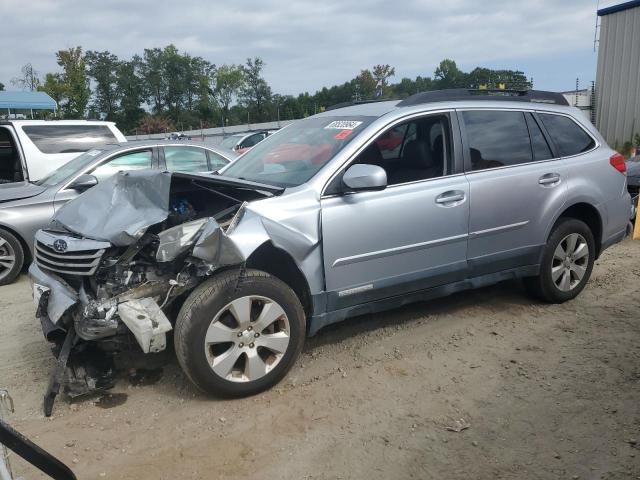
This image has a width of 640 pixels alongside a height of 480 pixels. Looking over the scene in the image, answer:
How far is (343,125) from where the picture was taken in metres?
3.98

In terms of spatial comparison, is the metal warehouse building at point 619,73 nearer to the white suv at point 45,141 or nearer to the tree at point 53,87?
the white suv at point 45,141

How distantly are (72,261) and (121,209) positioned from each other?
429 mm

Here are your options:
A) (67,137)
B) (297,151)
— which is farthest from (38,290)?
(67,137)

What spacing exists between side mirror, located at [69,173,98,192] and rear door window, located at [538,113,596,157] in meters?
4.55

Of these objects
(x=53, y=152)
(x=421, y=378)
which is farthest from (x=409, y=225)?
(x=53, y=152)

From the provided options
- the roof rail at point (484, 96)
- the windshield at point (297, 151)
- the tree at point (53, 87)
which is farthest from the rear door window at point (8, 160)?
the tree at point (53, 87)

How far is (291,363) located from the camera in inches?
132

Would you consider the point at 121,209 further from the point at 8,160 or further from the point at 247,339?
the point at 8,160

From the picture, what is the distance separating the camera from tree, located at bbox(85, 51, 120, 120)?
7238cm

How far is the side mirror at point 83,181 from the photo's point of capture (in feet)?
18.7

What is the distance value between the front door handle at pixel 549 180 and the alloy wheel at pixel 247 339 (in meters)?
2.48

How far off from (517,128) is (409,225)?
151cm

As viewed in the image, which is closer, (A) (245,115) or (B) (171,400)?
(B) (171,400)

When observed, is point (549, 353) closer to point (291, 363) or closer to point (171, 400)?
point (291, 363)
